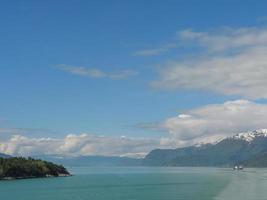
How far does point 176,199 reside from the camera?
515 feet

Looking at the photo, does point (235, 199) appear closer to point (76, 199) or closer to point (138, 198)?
point (138, 198)

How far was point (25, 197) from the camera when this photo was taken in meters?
173

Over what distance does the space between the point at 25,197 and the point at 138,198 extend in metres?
38.9

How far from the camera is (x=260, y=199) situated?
14988 centimetres

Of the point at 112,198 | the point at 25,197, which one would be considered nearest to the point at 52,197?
the point at 25,197

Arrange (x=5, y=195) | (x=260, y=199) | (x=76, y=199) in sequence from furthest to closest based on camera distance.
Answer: (x=5, y=195) → (x=76, y=199) → (x=260, y=199)

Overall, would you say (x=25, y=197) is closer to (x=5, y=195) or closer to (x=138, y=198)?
(x=5, y=195)

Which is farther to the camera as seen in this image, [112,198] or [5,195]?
[5,195]

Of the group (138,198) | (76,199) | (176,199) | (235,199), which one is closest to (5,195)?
(76,199)

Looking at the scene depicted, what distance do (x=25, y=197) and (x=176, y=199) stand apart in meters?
51.7

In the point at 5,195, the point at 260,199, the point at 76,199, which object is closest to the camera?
the point at 260,199

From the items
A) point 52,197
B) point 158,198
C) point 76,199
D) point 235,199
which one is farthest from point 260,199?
point 52,197

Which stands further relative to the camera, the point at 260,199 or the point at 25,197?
the point at 25,197

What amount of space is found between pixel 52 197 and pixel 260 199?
2648 inches
